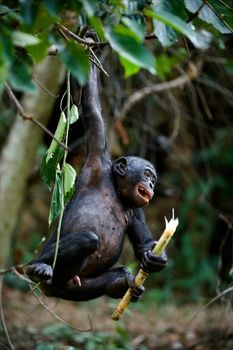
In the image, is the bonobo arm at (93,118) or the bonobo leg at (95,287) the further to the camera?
the bonobo arm at (93,118)

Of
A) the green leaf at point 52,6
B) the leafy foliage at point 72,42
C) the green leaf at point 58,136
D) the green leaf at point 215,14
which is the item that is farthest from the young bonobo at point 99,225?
the green leaf at point 52,6

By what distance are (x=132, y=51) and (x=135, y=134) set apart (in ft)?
23.4

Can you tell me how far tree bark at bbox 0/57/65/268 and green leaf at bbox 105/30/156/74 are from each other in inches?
174

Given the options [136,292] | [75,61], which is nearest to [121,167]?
[136,292]

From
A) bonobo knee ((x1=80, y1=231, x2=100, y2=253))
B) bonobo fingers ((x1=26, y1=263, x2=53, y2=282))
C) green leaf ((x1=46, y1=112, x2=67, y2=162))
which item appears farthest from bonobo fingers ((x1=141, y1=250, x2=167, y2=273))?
green leaf ((x1=46, y1=112, x2=67, y2=162))

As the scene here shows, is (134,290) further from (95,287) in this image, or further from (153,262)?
(95,287)

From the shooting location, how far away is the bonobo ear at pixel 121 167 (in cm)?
386

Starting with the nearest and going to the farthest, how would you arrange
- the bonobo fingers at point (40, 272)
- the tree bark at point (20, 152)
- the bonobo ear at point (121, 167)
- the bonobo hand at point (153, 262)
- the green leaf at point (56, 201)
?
the green leaf at point (56, 201) → the bonobo fingers at point (40, 272) → the bonobo hand at point (153, 262) → the bonobo ear at point (121, 167) → the tree bark at point (20, 152)

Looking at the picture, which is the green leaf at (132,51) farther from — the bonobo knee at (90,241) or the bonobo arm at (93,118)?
the bonobo arm at (93,118)

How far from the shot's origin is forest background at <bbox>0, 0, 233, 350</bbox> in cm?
210

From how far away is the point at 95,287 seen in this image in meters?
3.66

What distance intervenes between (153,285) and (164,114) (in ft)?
8.48

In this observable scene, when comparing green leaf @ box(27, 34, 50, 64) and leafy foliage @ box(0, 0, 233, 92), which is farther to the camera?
green leaf @ box(27, 34, 50, 64)

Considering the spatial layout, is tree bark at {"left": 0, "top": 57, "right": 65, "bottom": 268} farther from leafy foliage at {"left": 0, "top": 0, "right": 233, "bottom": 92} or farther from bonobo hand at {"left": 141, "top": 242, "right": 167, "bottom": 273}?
leafy foliage at {"left": 0, "top": 0, "right": 233, "bottom": 92}
